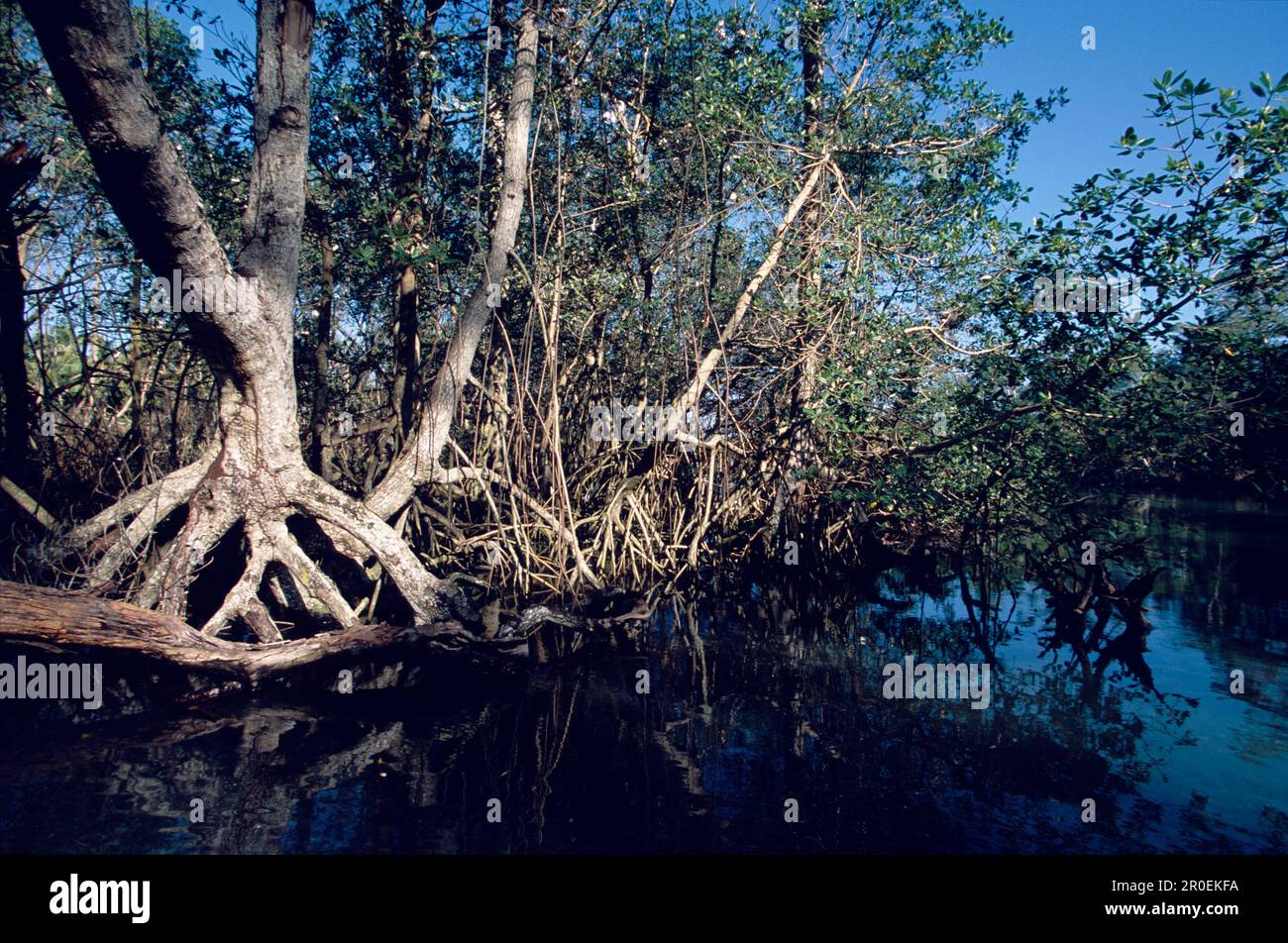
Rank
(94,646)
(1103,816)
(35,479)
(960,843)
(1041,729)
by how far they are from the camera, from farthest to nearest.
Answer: (35,479), (1041,729), (94,646), (1103,816), (960,843)

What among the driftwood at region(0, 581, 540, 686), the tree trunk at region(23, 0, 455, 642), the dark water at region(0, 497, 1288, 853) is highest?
the tree trunk at region(23, 0, 455, 642)

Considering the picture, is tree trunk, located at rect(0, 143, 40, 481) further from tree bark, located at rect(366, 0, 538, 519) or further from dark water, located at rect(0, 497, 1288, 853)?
dark water, located at rect(0, 497, 1288, 853)

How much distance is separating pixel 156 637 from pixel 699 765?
2.79 meters

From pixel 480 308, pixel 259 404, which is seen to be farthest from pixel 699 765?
pixel 480 308

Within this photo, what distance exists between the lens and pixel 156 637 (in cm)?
349

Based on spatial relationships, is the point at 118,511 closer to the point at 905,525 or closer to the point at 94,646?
the point at 94,646

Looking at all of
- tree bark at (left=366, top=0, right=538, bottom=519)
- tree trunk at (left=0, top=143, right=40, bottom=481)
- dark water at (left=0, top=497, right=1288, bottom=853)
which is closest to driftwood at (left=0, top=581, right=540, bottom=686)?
dark water at (left=0, top=497, right=1288, bottom=853)

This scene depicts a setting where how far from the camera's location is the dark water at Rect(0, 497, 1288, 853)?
103 inches

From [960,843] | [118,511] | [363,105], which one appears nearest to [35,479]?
[118,511]

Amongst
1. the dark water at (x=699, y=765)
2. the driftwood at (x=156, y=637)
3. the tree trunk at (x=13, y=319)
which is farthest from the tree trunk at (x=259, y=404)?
the tree trunk at (x=13, y=319)

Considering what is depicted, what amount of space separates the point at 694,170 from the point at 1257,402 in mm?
5020

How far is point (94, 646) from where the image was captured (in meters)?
3.38

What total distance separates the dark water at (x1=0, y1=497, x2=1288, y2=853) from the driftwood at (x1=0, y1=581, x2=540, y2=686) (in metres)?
0.24

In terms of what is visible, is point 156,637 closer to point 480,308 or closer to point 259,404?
point 259,404
